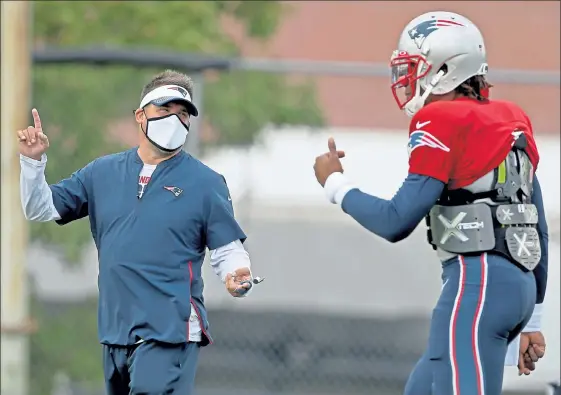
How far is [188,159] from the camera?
19.8ft

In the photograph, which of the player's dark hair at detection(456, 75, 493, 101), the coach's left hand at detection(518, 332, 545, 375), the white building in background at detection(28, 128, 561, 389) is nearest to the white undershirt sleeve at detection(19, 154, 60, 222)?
the player's dark hair at detection(456, 75, 493, 101)

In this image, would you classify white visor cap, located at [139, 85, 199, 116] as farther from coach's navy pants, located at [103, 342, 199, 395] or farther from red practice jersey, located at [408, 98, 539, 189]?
red practice jersey, located at [408, 98, 539, 189]

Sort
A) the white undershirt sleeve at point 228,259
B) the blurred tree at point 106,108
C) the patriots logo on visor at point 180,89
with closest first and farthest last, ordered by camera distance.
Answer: the white undershirt sleeve at point 228,259 < the patriots logo on visor at point 180,89 < the blurred tree at point 106,108

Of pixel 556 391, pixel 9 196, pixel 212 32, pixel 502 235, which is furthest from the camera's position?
pixel 212 32

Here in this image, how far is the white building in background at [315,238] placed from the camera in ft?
33.0

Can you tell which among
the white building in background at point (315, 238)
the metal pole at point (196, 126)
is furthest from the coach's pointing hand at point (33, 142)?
the white building in background at point (315, 238)

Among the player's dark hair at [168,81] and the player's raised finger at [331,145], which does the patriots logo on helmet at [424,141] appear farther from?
the player's dark hair at [168,81]

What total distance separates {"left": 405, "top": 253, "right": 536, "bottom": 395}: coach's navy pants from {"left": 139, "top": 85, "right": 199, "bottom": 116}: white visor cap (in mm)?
1366

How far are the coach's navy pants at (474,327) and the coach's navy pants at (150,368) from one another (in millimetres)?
1024

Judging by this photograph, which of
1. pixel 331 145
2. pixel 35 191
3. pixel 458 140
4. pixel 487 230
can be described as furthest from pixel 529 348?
pixel 35 191

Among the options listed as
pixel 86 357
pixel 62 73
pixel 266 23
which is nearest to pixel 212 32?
pixel 266 23

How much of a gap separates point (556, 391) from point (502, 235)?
5.70ft

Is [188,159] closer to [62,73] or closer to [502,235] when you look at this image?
[502,235]

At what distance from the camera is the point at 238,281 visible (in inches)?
227
